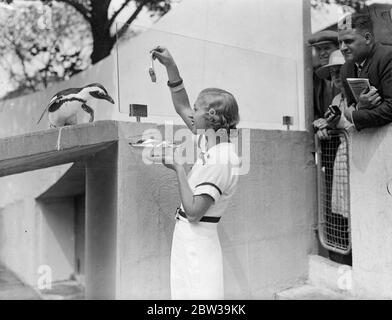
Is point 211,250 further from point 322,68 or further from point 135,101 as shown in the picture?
point 322,68

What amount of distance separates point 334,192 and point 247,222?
30.1 inches

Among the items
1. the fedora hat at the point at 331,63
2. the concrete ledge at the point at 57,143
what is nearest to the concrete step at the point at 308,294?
the fedora hat at the point at 331,63

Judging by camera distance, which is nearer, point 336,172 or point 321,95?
point 336,172

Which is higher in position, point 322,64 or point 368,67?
point 322,64

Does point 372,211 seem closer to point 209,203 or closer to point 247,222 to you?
point 247,222

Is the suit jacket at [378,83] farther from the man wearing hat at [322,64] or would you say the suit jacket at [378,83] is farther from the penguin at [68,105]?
the penguin at [68,105]

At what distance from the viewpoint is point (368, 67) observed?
294 cm

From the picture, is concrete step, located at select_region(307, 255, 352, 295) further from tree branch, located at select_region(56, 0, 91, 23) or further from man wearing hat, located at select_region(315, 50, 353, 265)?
tree branch, located at select_region(56, 0, 91, 23)

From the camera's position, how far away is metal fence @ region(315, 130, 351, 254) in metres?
3.46

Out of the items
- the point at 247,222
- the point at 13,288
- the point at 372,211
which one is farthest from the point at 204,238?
the point at 13,288

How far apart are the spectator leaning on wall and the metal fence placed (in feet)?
1.57
